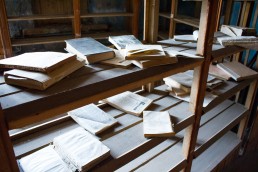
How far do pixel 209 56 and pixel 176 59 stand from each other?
242mm

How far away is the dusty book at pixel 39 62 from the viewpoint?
2.56ft

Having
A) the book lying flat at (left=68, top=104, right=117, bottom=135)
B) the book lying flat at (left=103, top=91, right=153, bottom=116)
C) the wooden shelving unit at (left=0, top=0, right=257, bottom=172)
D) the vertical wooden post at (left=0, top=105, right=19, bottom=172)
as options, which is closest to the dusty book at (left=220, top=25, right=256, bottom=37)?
the wooden shelving unit at (left=0, top=0, right=257, bottom=172)

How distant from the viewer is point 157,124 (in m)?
1.23

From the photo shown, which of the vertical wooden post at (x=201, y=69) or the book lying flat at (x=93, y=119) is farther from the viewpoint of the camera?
the book lying flat at (x=93, y=119)

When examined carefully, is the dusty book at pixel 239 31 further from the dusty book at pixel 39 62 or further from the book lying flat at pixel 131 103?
the dusty book at pixel 39 62

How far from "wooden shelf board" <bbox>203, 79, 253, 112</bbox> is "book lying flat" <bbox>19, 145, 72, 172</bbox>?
849 mm

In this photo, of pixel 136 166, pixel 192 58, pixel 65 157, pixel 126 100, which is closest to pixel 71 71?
pixel 65 157

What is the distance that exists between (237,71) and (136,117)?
90cm

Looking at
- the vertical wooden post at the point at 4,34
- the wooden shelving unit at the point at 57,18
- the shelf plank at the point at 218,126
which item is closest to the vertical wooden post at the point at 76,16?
the wooden shelving unit at the point at 57,18

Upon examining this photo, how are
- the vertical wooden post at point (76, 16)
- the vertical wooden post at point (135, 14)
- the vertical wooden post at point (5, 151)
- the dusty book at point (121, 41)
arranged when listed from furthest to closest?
the vertical wooden post at point (135, 14), the vertical wooden post at point (76, 16), the dusty book at point (121, 41), the vertical wooden post at point (5, 151)

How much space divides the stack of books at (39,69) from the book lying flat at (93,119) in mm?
431

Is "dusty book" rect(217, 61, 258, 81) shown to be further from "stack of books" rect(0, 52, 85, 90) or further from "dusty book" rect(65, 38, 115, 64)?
"stack of books" rect(0, 52, 85, 90)

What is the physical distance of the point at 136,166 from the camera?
1461mm

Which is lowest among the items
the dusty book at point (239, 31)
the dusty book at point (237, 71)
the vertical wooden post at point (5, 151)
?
the dusty book at point (237, 71)
